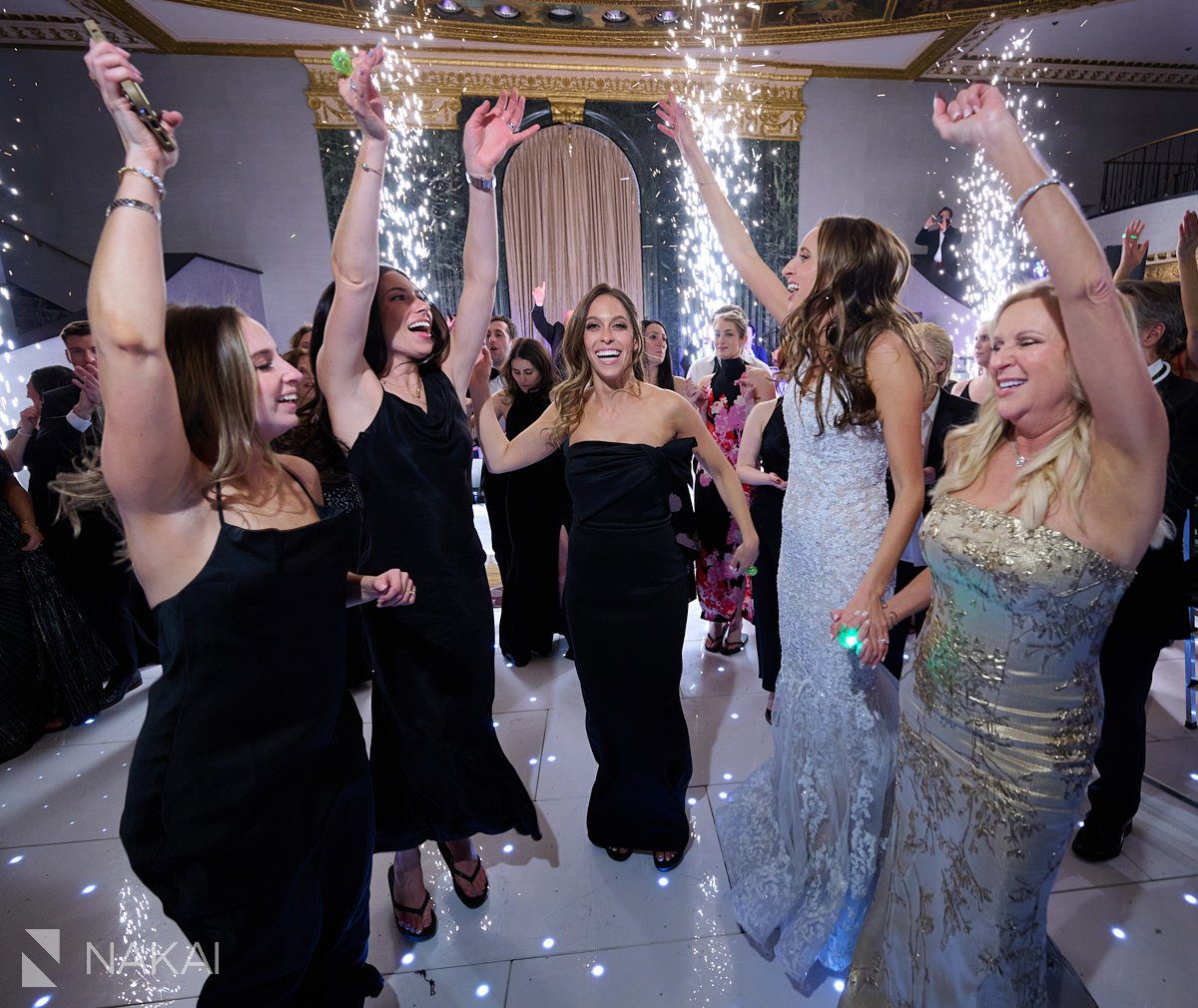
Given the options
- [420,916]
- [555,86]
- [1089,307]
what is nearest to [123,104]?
[1089,307]

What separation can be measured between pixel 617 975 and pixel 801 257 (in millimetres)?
1977

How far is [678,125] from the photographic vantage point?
204cm

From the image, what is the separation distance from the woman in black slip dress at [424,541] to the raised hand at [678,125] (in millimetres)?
517

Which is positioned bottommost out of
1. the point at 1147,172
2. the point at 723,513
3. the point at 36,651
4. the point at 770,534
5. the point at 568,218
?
the point at 36,651

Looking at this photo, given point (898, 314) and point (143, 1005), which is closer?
point (898, 314)

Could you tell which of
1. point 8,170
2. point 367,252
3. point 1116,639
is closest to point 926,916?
point 1116,639

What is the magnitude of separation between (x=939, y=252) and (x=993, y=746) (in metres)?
10.4

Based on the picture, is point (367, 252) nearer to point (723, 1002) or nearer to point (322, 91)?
point (723, 1002)

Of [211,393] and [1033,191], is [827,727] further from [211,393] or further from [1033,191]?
[211,393]

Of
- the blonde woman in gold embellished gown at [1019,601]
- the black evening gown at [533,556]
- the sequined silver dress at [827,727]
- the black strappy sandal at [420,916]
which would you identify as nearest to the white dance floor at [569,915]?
the black strappy sandal at [420,916]

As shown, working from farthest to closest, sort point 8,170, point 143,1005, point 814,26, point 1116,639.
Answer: point 814,26 < point 8,170 < point 1116,639 < point 143,1005

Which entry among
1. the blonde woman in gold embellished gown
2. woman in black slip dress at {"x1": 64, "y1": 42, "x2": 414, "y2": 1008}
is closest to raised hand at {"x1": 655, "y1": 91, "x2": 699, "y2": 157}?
the blonde woman in gold embellished gown

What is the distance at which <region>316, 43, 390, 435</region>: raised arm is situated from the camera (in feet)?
4.61

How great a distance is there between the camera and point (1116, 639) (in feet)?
6.44
